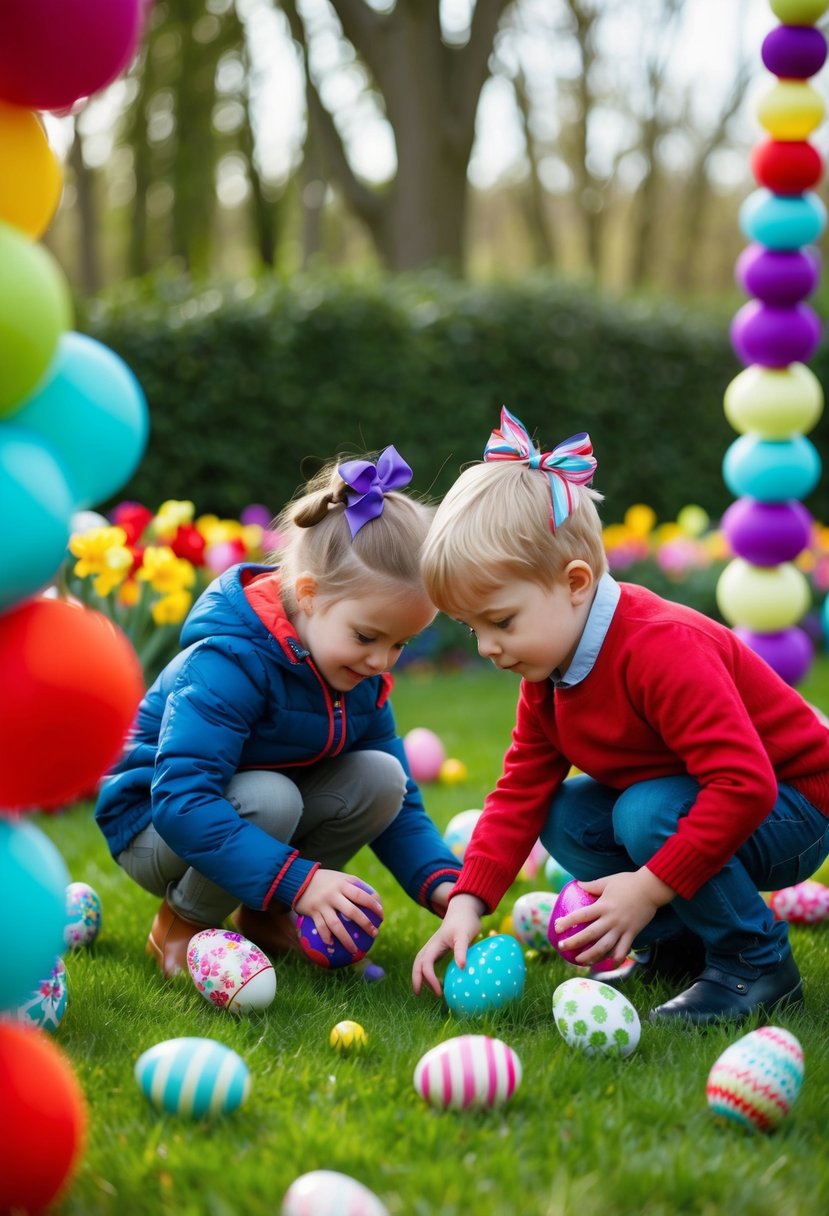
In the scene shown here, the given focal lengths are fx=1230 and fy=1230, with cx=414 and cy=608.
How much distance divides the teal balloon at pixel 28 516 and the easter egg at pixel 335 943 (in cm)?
123

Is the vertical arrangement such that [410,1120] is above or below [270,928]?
above

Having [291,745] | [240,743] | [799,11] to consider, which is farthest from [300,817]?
[799,11]

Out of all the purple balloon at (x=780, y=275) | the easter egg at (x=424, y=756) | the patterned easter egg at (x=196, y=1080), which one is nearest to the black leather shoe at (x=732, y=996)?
the patterned easter egg at (x=196, y=1080)

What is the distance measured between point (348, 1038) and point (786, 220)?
11.5ft

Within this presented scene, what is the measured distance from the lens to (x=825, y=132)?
18062 mm

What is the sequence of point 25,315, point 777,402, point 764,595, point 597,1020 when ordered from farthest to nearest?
point 764,595
point 777,402
point 597,1020
point 25,315

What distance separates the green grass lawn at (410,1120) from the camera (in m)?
1.60

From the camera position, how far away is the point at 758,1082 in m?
1.79

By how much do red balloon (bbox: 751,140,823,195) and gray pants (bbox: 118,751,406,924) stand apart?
9.25 ft

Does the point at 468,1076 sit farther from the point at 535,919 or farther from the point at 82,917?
the point at 82,917

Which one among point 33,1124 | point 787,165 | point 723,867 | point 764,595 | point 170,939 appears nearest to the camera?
point 33,1124

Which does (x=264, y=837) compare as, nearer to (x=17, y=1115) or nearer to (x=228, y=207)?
(x=17, y=1115)

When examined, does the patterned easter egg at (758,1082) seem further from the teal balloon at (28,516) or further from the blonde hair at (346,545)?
the teal balloon at (28,516)

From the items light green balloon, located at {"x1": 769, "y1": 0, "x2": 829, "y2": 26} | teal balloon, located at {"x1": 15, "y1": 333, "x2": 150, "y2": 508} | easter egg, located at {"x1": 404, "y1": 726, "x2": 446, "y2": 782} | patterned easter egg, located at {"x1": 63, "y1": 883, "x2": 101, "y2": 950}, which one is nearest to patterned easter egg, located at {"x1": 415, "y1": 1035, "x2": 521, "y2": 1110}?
teal balloon, located at {"x1": 15, "y1": 333, "x2": 150, "y2": 508}
